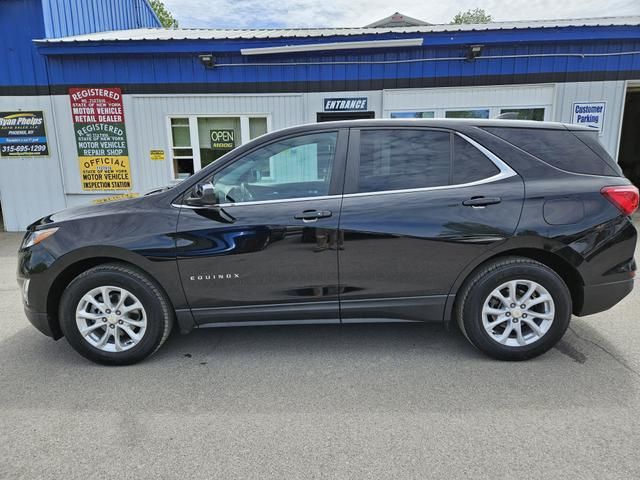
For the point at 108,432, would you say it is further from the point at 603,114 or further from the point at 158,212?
the point at 603,114

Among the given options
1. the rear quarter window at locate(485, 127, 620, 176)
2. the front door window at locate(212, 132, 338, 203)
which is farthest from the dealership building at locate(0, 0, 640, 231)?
the front door window at locate(212, 132, 338, 203)

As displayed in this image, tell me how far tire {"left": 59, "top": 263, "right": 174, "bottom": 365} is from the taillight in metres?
3.38

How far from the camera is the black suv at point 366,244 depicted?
3023 mm

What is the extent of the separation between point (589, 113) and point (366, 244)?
787 cm

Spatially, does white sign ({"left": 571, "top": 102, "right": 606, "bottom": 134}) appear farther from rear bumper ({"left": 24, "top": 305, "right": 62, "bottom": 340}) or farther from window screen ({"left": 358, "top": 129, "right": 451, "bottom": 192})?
rear bumper ({"left": 24, "top": 305, "right": 62, "bottom": 340})

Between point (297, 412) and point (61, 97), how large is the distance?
876 cm

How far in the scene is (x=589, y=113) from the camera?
8406 millimetres

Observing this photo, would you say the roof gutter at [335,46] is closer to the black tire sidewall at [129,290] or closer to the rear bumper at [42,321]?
the black tire sidewall at [129,290]

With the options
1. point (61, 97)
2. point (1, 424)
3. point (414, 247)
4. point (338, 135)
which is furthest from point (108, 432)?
point (61, 97)

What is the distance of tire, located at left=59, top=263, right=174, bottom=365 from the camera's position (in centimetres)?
309

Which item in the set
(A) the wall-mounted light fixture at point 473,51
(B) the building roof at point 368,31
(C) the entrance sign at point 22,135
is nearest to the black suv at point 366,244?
(A) the wall-mounted light fixture at point 473,51

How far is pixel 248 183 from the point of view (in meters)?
3.24

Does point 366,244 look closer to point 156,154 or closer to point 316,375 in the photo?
point 316,375

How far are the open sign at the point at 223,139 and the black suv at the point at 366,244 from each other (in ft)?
19.4
